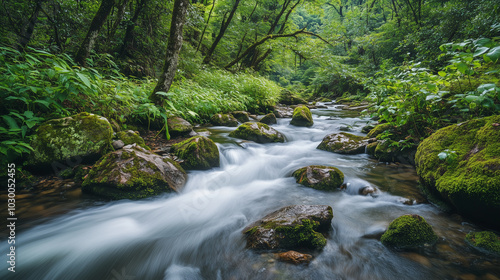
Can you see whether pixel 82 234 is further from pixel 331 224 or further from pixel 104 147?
pixel 331 224

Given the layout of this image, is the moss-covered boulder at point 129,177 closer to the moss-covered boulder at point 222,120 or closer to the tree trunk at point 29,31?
the moss-covered boulder at point 222,120

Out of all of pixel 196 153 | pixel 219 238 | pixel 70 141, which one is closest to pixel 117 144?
pixel 70 141

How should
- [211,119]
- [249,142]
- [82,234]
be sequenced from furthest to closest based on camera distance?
[211,119] → [249,142] → [82,234]

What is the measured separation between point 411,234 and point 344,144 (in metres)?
3.59

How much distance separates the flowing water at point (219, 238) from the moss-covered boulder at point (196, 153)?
0.26 m

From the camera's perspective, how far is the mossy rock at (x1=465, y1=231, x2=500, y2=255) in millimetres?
1998

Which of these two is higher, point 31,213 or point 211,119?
point 211,119

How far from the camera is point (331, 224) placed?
2.64 metres

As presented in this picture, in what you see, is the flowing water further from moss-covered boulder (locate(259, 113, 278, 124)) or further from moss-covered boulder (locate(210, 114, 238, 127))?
moss-covered boulder (locate(259, 113, 278, 124))

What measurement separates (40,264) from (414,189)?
4.82m

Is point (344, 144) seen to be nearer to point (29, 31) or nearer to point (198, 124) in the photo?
point (198, 124)

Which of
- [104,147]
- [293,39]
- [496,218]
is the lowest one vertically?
[496,218]

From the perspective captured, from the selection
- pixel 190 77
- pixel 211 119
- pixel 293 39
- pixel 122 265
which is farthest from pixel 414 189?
pixel 293 39

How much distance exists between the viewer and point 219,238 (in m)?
2.54
